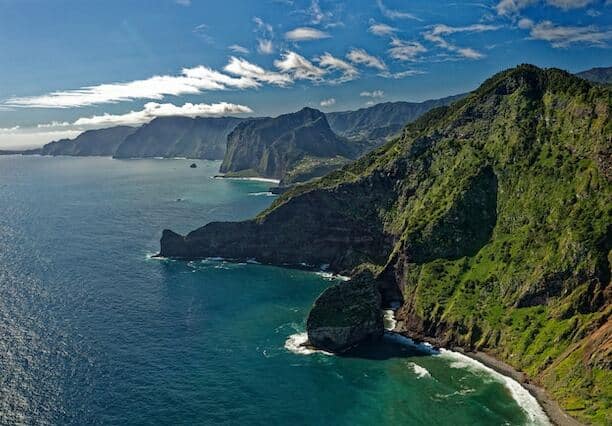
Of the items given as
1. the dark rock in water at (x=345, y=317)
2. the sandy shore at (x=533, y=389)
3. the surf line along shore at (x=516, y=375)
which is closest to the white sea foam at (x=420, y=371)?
the surf line along shore at (x=516, y=375)

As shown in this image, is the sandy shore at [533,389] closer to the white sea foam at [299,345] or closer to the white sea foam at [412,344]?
the white sea foam at [412,344]

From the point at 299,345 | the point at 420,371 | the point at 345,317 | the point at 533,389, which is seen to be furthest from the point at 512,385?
the point at 299,345

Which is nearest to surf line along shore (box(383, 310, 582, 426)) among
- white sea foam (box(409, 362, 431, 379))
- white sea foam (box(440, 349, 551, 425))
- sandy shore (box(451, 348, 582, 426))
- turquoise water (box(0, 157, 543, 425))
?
sandy shore (box(451, 348, 582, 426))

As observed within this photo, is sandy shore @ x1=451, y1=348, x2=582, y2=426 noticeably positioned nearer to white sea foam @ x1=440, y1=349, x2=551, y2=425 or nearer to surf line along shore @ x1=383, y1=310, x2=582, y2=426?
surf line along shore @ x1=383, y1=310, x2=582, y2=426

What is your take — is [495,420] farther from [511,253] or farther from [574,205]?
[574,205]

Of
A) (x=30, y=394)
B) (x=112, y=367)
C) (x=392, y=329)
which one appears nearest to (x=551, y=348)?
(x=392, y=329)
